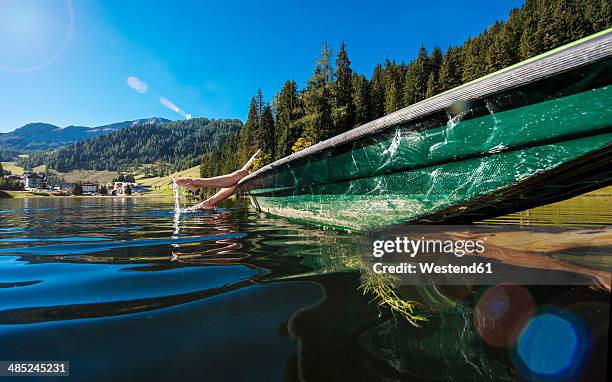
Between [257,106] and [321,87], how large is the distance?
910 inches

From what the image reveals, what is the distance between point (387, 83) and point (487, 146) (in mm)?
69640

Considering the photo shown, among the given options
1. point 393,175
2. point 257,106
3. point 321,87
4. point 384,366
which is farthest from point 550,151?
point 257,106

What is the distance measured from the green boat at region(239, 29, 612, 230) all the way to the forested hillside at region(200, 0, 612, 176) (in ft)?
131

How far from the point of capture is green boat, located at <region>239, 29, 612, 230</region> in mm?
2133

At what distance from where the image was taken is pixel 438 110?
9.26ft

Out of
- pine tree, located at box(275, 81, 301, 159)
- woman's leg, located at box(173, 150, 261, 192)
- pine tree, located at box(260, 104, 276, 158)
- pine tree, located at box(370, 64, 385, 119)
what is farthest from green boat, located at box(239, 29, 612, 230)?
pine tree, located at box(370, 64, 385, 119)

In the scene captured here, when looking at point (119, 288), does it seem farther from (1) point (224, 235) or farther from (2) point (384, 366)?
(1) point (224, 235)

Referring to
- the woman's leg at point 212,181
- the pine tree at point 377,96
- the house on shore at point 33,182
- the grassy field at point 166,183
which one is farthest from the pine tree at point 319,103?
the house on shore at point 33,182

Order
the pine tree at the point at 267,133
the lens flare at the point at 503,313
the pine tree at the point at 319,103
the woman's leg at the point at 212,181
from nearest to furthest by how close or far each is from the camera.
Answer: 1. the lens flare at the point at 503,313
2. the woman's leg at the point at 212,181
3. the pine tree at the point at 319,103
4. the pine tree at the point at 267,133

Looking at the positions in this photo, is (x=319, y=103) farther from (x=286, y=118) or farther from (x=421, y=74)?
(x=421, y=74)

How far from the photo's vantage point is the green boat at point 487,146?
2.13 metres

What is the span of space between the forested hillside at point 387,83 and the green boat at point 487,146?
3997cm

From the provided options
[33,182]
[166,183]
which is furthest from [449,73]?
[33,182]

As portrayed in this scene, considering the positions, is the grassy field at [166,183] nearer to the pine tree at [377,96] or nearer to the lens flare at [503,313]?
the pine tree at [377,96]
